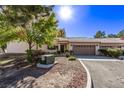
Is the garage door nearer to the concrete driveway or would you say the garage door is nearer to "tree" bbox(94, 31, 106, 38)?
the concrete driveway

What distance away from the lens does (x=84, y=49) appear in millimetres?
29000

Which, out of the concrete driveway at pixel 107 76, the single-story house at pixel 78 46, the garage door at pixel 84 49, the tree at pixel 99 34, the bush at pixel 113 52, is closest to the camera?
the concrete driveway at pixel 107 76

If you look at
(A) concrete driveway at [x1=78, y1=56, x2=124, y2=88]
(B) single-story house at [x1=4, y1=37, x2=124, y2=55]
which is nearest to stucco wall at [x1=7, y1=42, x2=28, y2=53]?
(B) single-story house at [x1=4, y1=37, x2=124, y2=55]

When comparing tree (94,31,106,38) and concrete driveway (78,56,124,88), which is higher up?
tree (94,31,106,38)

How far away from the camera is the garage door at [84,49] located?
28.8m

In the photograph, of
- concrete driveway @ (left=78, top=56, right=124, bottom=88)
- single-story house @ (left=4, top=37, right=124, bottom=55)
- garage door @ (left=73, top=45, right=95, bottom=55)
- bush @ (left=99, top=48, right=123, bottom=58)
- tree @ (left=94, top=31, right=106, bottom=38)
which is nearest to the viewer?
concrete driveway @ (left=78, top=56, right=124, bottom=88)

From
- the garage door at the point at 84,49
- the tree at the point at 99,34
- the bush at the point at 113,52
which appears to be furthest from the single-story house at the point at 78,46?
the tree at the point at 99,34

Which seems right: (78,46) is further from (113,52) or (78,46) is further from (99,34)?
(99,34)

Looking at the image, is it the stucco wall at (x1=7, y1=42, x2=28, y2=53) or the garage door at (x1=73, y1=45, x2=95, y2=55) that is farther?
the garage door at (x1=73, y1=45, x2=95, y2=55)

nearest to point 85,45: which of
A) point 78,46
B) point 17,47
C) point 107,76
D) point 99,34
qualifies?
point 78,46

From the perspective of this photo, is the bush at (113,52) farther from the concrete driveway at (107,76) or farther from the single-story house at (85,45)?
the concrete driveway at (107,76)

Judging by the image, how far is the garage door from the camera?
28750 mm

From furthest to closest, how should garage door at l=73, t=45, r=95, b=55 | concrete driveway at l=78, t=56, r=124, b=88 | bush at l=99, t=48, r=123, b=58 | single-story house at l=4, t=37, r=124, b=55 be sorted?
garage door at l=73, t=45, r=95, b=55 → single-story house at l=4, t=37, r=124, b=55 → bush at l=99, t=48, r=123, b=58 → concrete driveway at l=78, t=56, r=124, b=88
